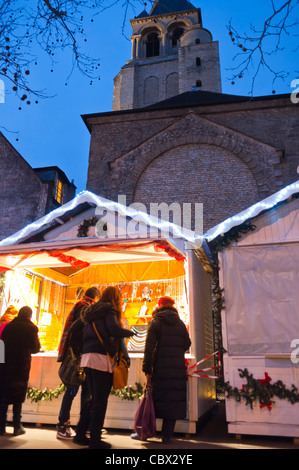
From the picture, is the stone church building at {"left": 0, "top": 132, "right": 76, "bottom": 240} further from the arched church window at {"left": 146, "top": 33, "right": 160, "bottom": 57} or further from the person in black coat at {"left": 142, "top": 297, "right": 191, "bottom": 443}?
the arched church window at {"left": 146, "top": 33, "right": 160, "bottom": 57}

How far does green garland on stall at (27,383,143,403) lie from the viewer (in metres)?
5.72

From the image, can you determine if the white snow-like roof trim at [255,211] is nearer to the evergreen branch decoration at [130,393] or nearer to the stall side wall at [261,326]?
the stall side wall at [261,326]

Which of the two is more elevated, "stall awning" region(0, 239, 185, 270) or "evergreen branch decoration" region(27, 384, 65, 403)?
"stall awning" region(0, 239, 185, 270)

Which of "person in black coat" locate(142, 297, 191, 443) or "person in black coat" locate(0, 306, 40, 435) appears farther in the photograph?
Result: "person in black coat" locate(0, 306, 40, 435)

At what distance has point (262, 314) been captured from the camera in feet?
18.8

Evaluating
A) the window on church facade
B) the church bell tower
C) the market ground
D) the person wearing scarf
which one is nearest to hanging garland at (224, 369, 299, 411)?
the market ground

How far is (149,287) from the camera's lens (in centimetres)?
820

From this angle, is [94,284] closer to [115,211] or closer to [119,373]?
[115,211]

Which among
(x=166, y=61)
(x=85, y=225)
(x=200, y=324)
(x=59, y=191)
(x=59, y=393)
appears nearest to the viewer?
(x=59, y=393)

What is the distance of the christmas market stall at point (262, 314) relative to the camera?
529cm

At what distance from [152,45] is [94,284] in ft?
110

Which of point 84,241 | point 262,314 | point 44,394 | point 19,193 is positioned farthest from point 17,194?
point 262,314

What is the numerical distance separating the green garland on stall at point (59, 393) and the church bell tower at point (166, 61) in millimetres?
24101

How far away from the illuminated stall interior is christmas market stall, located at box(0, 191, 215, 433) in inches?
0.9
